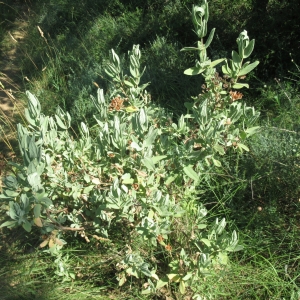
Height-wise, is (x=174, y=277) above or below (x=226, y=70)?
below

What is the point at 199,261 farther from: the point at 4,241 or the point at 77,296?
the point at 4,241

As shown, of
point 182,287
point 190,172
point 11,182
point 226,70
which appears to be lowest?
point 182,287

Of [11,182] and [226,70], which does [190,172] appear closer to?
[226,70]

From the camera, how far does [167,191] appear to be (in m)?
2.44

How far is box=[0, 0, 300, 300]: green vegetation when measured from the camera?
2.00 meters

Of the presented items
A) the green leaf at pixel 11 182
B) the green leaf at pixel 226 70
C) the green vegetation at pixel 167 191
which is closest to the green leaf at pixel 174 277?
the green vegetation at pixel 167 191

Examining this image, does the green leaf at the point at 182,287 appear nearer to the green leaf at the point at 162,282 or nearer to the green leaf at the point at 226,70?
the green leaf at the point at 162,282

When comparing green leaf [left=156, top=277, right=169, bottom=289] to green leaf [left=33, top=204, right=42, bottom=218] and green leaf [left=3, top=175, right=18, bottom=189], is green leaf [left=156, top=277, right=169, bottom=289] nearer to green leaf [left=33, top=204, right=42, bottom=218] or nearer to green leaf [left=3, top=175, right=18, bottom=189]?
green leaf [left=33, top=204, right=42, bottom=218]

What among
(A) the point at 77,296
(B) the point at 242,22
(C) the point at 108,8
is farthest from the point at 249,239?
(C) the point at 108,8

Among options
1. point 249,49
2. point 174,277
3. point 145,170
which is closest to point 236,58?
point 249,49

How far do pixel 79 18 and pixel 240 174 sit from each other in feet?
12.7

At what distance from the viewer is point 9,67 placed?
5.39 m

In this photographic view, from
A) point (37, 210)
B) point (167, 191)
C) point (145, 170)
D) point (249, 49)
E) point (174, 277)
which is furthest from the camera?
point (167, 191)

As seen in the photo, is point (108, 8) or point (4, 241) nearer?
point (4, 241)
